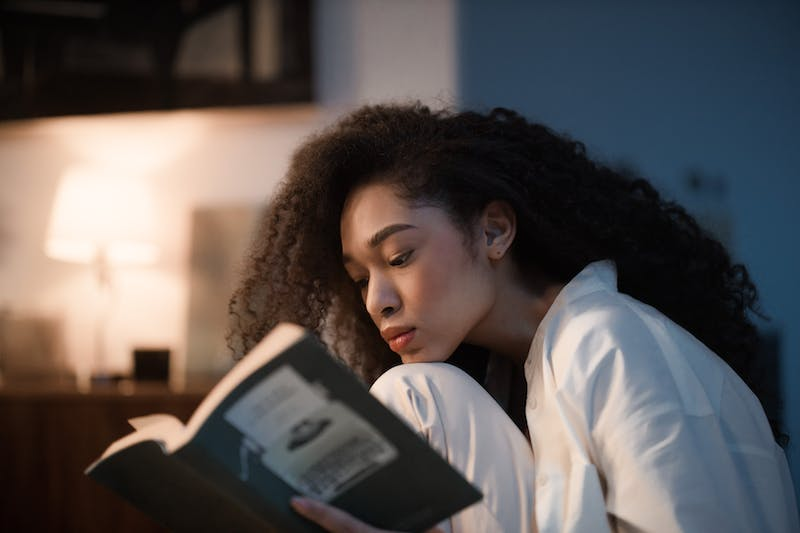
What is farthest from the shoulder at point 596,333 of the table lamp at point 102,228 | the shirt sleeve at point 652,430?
the table lamp at point 102,228

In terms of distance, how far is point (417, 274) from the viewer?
1.09m

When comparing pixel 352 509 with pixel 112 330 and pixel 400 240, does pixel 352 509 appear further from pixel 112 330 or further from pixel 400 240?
pixel 112 330

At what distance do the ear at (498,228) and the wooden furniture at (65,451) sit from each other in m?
1.08

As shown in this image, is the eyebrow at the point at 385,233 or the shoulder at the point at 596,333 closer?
the shoulder at the point at 596,333

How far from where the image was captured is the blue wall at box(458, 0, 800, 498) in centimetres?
225

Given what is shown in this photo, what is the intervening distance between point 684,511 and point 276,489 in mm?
421

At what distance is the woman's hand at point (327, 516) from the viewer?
740 millimetres

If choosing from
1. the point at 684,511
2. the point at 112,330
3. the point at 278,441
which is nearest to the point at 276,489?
the point at 278,441

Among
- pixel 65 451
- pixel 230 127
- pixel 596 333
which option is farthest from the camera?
pixel 230 127

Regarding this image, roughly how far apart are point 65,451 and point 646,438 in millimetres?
1619

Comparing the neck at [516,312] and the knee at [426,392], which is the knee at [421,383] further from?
the neck at [516,312]

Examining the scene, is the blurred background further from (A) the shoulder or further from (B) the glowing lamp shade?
(A) the shoulder

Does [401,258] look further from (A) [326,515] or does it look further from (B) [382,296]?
(A) [326,515]

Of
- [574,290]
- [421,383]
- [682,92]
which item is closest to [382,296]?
[421,383]
